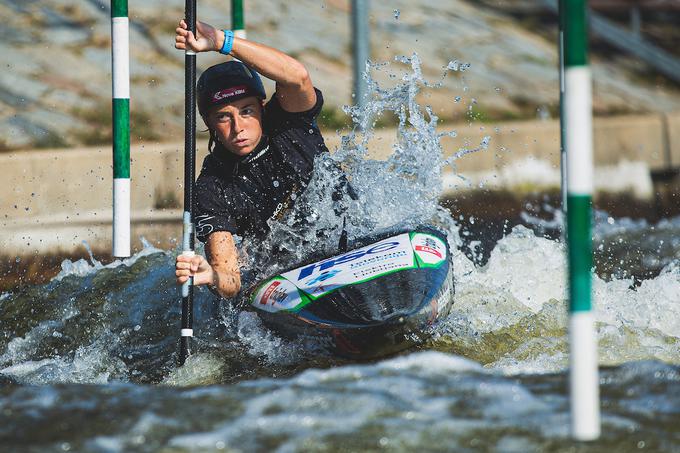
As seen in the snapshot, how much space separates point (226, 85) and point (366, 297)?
1269 millimetres

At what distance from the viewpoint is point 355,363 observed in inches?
177

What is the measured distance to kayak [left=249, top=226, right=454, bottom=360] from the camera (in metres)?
4.33

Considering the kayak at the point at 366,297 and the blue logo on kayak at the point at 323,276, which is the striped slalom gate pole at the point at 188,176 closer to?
the kayak at the point at 366,297

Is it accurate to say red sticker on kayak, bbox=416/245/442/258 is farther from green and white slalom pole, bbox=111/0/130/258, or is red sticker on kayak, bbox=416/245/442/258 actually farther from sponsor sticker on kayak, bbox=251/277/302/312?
green and white slalom pole, bbox=111/0/130/258

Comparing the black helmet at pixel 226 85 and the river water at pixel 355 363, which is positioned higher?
the black helmet at pixel 226 85

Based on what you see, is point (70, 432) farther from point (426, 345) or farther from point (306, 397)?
point (426, 345)

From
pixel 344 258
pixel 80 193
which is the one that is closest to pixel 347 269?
pixel 344 258

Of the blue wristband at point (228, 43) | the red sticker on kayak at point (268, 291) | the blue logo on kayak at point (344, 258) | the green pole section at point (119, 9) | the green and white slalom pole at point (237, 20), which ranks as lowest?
the red sticker on kayak at point (268, 291)

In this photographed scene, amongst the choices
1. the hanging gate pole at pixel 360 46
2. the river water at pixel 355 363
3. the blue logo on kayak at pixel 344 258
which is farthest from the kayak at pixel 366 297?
the hanging gate pole at pixel 360 46

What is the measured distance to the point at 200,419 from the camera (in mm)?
3189

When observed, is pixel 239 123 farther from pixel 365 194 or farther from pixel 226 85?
pixel 365 194

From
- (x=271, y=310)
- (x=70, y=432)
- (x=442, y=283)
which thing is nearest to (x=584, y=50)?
(x=70, y=432)

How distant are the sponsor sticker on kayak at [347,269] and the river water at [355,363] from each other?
0.71ft

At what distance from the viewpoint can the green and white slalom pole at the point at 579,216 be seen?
268 centimetres
